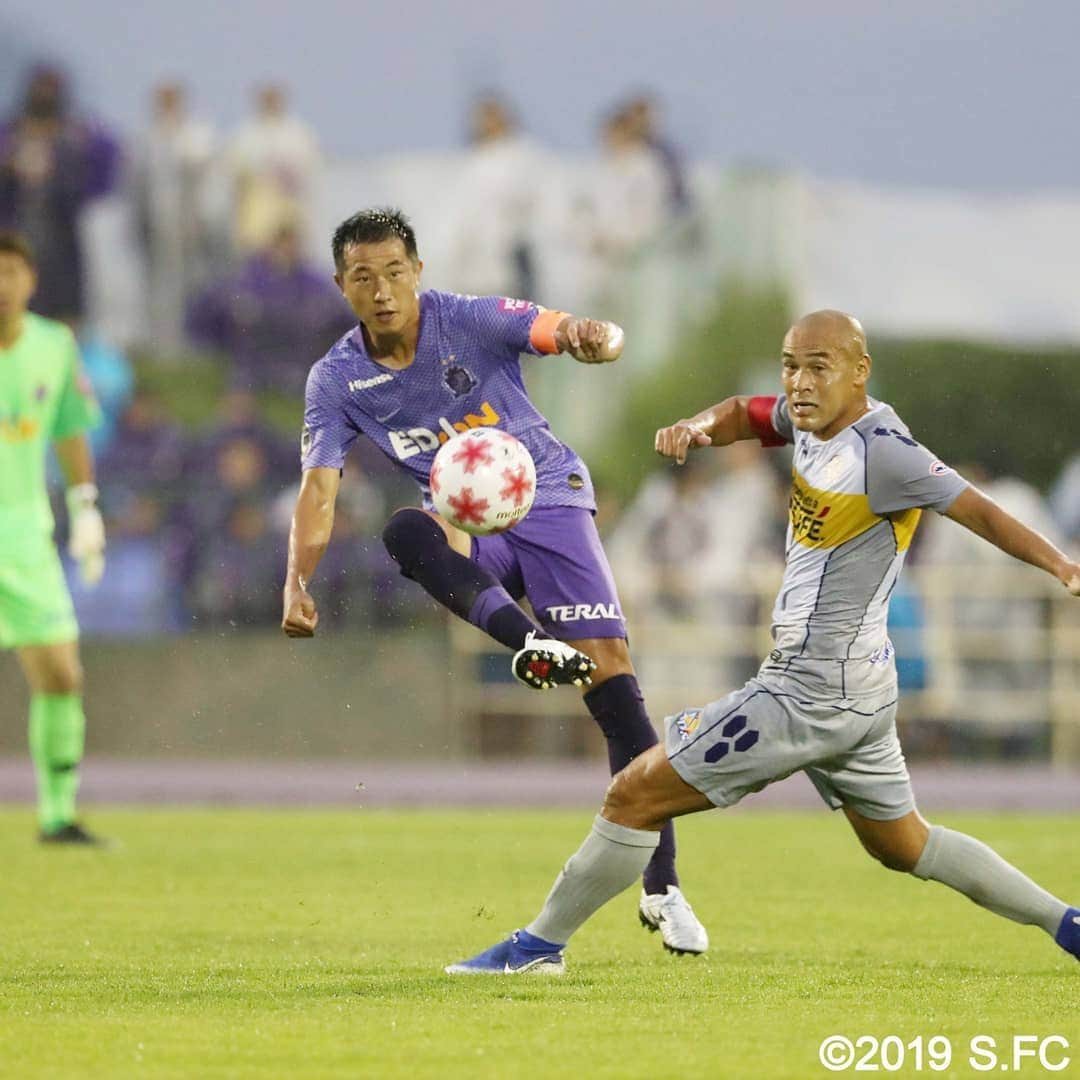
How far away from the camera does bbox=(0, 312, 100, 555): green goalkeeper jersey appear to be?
11742 millimetres

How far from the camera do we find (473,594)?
729 centimetres

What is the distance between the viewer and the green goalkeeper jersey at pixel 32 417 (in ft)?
38.5

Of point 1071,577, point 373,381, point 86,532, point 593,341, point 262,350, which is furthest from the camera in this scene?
point 262,350

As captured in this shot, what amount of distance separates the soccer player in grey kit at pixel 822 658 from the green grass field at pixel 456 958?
1.60 feet

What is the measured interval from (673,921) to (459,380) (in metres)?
1.97

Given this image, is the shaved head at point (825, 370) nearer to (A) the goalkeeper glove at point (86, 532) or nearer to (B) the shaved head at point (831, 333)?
(B) the shaved head at point (831, 333)

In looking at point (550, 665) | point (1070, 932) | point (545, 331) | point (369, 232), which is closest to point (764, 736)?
point (550, 665)

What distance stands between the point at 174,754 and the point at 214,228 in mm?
4469

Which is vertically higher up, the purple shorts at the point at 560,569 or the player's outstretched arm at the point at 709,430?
the player's outstretched arm at the point at 709,430

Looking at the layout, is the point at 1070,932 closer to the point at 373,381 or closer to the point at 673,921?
the point at 673,921

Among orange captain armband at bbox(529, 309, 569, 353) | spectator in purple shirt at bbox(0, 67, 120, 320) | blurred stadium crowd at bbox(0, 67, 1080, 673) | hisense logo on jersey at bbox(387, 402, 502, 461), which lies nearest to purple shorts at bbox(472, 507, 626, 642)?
hisense logo on jersey at bbox(387, 402, 502, 461)

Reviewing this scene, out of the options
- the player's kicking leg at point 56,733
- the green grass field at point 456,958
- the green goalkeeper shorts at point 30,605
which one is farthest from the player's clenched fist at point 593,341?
the player's kicking leg at point 56,733

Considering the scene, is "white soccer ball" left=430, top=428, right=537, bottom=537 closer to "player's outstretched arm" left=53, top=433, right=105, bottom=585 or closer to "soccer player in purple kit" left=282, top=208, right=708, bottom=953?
"soccer player in purple kit" left=282, top=208, right=708, bottom=953

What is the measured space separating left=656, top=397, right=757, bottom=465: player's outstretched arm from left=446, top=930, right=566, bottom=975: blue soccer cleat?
5.03 feet
